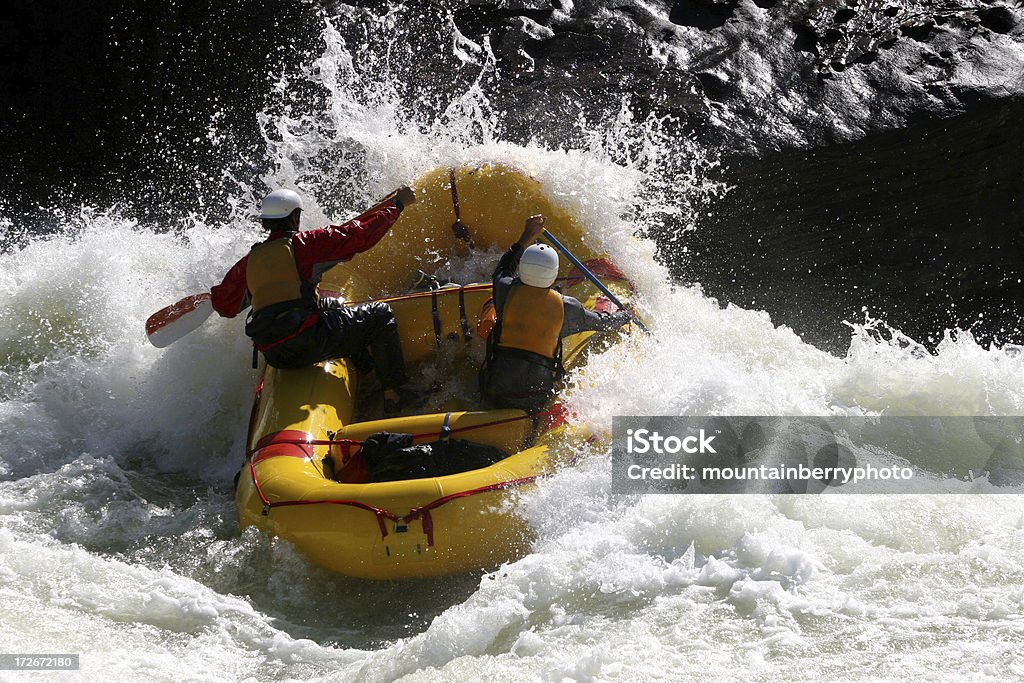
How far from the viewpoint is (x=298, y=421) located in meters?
5.41

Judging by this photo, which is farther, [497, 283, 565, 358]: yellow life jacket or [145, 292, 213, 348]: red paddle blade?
[145, 292, 213, 348]: red paddle blade

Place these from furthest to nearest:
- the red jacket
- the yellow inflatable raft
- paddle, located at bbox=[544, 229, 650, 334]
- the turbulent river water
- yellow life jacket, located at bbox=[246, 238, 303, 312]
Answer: paddle, located at bbox=[544, 229, 650, 334]
the red jacket
yellow life jacket, located at bbox=[246, 238, 303, 312]
the yellow inflatable raft
the turbulent river water

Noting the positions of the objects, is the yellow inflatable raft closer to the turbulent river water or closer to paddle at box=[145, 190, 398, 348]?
the turbulent river water

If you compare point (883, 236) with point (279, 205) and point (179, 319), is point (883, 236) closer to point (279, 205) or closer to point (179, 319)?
point (279, 205)

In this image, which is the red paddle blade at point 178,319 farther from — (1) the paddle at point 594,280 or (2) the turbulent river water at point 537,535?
(1) the paddle at point 594,280

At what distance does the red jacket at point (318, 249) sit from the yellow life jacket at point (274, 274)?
0.07m

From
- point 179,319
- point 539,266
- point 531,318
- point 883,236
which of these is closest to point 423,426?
point 531,318

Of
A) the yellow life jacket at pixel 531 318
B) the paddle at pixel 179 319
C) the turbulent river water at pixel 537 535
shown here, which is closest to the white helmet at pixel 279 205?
the paddle at pixel 179 319

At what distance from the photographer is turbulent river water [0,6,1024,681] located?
4.16m

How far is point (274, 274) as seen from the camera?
5.63 meters

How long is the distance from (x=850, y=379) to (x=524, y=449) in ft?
7.05

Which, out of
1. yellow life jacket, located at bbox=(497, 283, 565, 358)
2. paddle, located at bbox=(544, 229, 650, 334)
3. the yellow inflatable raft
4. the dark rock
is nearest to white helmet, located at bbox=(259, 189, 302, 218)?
the yellow inflatable raft

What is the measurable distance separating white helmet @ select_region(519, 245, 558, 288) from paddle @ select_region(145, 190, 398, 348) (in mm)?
1153

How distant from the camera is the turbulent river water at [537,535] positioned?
164 inches
